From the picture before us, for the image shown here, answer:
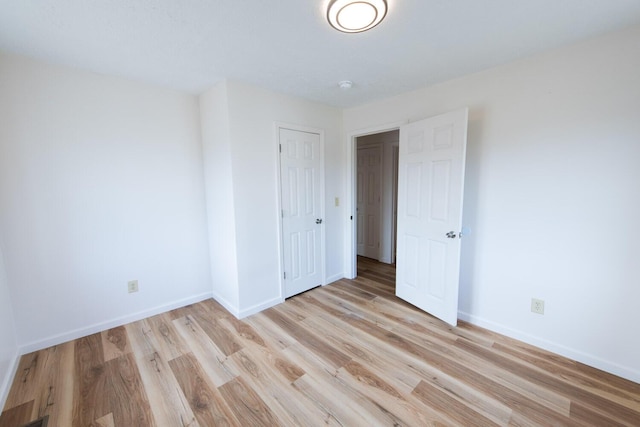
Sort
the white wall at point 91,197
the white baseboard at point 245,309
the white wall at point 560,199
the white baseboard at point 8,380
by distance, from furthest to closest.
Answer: the white baseboard at point 245,309
the white wall at point 91,197
the white wall at point 560,199
the white baseboard at point 8,380

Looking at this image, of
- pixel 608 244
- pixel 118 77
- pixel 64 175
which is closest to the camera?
pixel 608 244

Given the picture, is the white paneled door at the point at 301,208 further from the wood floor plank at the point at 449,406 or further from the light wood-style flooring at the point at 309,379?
the wood floor plank at the point at 449,406

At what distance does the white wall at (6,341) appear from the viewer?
5.59 feet

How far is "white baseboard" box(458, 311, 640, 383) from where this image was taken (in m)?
1.78

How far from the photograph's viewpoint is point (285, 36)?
5.59 ft

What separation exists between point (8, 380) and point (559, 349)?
3987 millimetres

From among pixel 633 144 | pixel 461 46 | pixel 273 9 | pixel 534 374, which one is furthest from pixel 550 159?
pixel 273 9

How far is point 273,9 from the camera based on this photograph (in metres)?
1.44

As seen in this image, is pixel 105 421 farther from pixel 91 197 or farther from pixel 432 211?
pixel 432 211

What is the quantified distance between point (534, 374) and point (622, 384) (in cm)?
51

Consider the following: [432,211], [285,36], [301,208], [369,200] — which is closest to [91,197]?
[301,208]

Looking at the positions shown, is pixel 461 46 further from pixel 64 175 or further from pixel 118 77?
pixel 64 175

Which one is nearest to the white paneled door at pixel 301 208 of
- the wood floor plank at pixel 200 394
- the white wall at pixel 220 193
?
the white wall at pixel 220 193

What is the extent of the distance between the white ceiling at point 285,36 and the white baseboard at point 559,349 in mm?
2243
